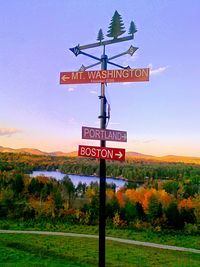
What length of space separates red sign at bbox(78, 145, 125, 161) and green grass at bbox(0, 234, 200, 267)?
5.35 m

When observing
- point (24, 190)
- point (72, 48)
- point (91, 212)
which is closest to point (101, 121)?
point (72, 48)

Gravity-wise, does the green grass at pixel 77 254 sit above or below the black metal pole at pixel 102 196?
→ below

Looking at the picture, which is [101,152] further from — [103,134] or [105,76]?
[105,76]

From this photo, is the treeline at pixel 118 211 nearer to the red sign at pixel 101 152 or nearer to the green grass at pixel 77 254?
the green grass at pixel 77 254

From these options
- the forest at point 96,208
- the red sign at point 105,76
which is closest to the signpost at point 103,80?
the red sign at point 105,76

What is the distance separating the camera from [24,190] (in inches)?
2509

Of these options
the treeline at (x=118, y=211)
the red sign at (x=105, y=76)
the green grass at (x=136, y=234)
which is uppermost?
the red sign at (x=105, y=76)

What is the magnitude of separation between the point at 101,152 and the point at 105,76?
1.43m

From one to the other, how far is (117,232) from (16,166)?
59.5 meters

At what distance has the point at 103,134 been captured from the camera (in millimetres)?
7801

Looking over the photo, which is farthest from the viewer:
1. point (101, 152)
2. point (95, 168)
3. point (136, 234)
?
point (95, 168)

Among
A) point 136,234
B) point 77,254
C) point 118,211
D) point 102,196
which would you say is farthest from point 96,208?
point 102,196

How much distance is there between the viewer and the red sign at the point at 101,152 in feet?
25.1

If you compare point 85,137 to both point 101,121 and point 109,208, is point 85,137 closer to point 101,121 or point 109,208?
point 101,121
